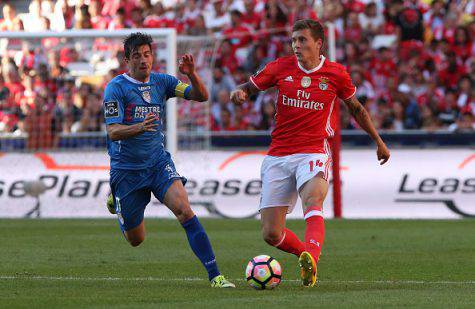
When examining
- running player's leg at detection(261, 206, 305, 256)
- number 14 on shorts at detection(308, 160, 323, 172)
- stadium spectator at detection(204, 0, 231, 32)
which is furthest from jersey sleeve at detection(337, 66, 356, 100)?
stadium spectator at detection(204, 0, 231, 32)

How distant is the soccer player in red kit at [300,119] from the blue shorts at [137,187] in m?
0.85

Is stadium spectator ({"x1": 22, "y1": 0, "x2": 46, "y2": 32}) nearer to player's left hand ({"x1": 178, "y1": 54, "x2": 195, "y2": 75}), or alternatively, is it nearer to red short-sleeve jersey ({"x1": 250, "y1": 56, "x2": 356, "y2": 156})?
red short-sleeve jersey ({"x1": 250, "y1": 56, "x2": 356, "y2": 156})

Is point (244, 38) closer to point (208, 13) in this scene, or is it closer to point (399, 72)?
point (208, 13)

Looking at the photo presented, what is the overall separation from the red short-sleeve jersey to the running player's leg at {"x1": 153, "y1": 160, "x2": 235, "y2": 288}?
3.24 ft

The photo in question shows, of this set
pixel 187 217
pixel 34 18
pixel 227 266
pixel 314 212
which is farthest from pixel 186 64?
pixel 34 18

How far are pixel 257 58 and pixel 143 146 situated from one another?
13.0 meters

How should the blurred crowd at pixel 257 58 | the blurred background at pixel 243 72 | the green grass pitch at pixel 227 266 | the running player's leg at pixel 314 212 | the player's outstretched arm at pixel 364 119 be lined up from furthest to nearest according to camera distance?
the blurred crowd at pixel 257 58 → the blurred background at pixel 243 72 → the player's outstretched arm at pixel 364 119 → the running player's leg at pixel 314 212 → the green grass pitch at pixel 227 266

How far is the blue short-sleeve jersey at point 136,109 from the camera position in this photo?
9.21m

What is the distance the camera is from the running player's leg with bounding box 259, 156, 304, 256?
9.51 m

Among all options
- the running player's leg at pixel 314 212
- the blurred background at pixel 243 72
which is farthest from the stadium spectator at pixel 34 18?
the running player's leg at pixel 314 212

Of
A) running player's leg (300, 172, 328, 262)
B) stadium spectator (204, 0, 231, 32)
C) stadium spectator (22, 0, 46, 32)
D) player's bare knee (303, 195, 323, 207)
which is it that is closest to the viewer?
running player's leg (300, 172, 328, 262)

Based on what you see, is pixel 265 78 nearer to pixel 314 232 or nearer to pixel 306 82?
pixel 306 82

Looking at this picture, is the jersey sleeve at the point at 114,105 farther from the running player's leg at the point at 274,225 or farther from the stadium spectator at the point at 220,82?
the stadium spectator at the point at 220,82

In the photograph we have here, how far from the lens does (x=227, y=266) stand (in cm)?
1098
